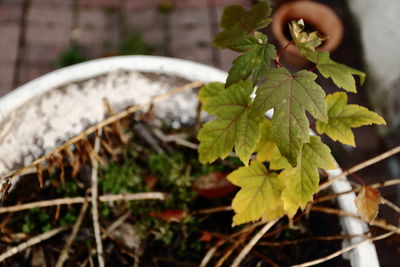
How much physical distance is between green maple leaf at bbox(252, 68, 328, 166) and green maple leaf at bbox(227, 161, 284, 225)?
0.80ft

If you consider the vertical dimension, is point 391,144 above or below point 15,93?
below

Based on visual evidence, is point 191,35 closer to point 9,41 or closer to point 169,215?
point 9,41

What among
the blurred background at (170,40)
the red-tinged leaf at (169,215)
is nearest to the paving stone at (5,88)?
the blurred background at (170,40)

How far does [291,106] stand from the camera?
920 millimetres

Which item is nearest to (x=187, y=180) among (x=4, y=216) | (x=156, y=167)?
(x=156, y=167)

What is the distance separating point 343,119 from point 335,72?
136 millimetres

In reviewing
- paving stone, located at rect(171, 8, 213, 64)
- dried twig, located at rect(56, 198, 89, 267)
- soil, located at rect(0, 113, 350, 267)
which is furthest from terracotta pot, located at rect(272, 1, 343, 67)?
dried twig, located at rect(56, 198, 89, 267)

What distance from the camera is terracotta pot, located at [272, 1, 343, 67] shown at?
8.16 ft

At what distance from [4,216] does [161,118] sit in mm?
655

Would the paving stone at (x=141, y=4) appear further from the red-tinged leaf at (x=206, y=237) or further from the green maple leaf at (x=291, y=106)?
the green maple leaf at (x=291, y=106)

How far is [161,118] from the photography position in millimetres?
1563

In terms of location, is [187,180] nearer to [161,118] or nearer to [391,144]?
→ [161,118]

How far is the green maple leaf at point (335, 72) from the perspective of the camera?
1.03m

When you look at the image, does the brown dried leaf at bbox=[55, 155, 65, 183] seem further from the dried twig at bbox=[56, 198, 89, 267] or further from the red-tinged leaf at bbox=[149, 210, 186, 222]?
the red-tinged leaf at bbox=[149, 210, 186, 222]
